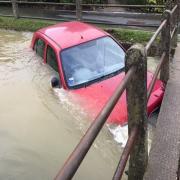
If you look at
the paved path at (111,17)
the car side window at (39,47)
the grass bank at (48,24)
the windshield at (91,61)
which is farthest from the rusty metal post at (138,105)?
the paved path at (111,17)

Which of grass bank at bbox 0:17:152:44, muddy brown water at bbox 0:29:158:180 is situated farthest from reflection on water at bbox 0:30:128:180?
grass bank at bbox 0:17:152:44

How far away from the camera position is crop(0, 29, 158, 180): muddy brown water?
16.5 ft

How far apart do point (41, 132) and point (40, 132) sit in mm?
16

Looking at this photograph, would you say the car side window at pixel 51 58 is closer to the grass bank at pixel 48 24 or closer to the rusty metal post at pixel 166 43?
the rusty metal post at pixel 166 43

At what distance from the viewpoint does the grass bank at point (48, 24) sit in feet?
34.4

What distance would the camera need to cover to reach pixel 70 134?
5785mm

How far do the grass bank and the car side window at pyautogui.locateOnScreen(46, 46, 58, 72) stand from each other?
343 centimetres

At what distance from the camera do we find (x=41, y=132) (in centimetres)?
602

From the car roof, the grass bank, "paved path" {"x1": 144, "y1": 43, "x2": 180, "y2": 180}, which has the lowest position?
the grass bank

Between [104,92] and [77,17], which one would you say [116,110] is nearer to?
[104,92]

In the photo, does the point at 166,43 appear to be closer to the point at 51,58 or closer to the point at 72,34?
the point at 72,34

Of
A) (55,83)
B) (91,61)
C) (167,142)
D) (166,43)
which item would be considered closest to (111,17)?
(91,61)

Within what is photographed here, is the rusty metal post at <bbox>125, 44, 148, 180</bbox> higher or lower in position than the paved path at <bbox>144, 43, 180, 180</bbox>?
higher

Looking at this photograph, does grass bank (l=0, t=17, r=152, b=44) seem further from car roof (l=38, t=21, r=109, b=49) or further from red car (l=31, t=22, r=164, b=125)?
red car (l=31, t=22, r=164, b=125)
